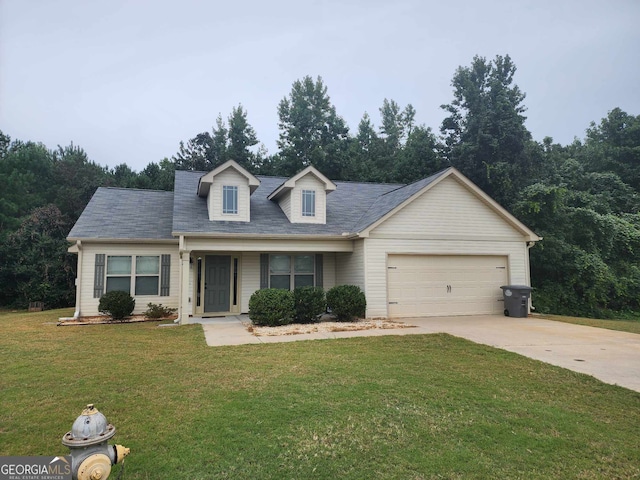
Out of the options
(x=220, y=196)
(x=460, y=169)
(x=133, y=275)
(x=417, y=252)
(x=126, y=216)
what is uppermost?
(x=460, y=169)

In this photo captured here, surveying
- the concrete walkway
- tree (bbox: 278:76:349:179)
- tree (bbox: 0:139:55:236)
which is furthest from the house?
tree (bbox: 278:76:349:179)

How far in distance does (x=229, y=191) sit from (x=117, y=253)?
14.4ft

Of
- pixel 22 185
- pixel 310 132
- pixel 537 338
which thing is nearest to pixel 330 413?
pixel 537 338

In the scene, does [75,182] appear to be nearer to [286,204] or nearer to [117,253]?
[117,253]

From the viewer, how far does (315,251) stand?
13070mm

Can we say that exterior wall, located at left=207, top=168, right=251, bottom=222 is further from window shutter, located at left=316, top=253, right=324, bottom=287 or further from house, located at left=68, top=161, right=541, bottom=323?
window shutter, located at left=316, top=253, right=324, bottom=287

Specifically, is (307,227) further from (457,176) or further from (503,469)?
(503,469)

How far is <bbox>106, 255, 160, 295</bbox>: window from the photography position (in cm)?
1327

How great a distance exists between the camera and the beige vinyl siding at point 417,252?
12.3 meters

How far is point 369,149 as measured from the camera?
38.8 meters

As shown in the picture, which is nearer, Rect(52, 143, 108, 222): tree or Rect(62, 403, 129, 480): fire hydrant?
Rect(62, 403, 129, 480): fire hydrant

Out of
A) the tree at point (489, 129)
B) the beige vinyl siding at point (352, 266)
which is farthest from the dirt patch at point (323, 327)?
the tree at point (489, 129)

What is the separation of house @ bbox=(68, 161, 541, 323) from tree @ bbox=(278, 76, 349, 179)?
17.3 meters

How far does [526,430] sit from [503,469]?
94 centimetres
